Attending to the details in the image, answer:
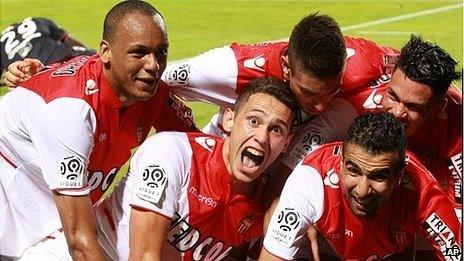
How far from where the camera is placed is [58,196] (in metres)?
5.73

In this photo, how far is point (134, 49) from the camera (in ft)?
18.9

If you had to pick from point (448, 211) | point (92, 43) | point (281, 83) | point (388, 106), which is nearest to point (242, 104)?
point (281, 83)

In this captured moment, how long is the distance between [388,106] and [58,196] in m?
1.81

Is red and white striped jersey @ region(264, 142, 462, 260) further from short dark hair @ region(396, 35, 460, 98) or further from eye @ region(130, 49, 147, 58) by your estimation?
eye @ region(130, 49, 147, 58)

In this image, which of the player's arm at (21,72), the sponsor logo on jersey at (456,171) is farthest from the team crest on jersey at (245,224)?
the player's arm at (21,72)

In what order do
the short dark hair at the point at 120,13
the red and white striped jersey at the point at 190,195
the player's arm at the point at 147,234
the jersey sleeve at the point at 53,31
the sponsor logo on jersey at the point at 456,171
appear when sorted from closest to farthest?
the player's arm at the point at 147,234
the red and white striped jersey at the point at 190,195
the short dark hair at the point at 120,13
the sponsor logo on jersey at the point at 456,171
the jersey sleeve at the point at 53,31

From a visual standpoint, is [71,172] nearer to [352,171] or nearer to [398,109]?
[352,171]

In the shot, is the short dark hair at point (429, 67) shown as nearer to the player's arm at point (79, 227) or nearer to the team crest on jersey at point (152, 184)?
the team crest on jersey at point (152, 184)

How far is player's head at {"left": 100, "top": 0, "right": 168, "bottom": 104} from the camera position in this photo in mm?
5762

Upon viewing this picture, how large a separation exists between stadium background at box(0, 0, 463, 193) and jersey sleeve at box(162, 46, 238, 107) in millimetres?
7927

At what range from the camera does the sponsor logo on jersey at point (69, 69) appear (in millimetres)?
6066

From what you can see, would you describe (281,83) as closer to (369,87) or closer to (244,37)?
(369,87)

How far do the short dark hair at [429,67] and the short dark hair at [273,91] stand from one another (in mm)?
677

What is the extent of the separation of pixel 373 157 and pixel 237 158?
2.24 feet
